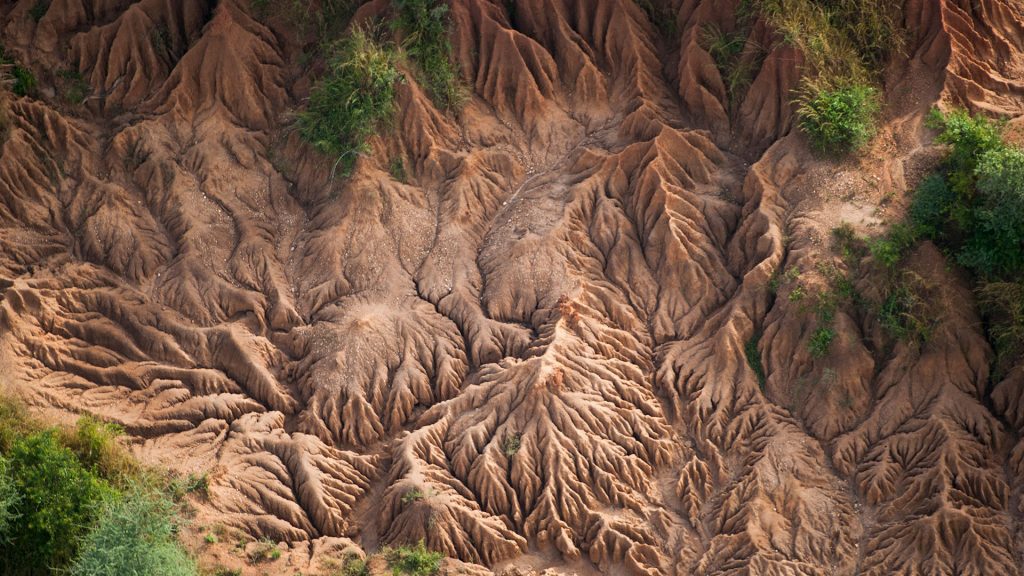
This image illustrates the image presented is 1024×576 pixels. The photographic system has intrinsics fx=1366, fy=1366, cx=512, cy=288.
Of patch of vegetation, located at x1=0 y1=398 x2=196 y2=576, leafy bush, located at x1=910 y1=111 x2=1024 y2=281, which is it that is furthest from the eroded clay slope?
patch of vegetation, located at x1=0 y1=398 x2=196 y2=576

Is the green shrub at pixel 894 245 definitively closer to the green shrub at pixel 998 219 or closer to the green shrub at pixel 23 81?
the green shrub at pixel 998 219

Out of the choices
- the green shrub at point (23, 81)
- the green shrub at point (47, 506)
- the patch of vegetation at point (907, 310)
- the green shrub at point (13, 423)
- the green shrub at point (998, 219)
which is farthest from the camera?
the green shrub at point (23, 81)

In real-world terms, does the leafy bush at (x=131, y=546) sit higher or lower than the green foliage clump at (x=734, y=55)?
lower

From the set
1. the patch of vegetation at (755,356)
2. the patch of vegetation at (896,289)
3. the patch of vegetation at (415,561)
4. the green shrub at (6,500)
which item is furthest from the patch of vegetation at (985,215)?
the green shrub at (6,500)

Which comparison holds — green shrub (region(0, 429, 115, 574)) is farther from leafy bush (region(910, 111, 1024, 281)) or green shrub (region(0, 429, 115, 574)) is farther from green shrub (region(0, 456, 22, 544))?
leafy bush (region(910, 111, 1024, 281))

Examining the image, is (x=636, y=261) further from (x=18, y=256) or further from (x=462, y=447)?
(x=18, y=256)

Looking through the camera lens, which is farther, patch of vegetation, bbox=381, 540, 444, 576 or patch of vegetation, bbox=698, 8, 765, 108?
patch of vegetation, bbox=698, 8, 765, 108
